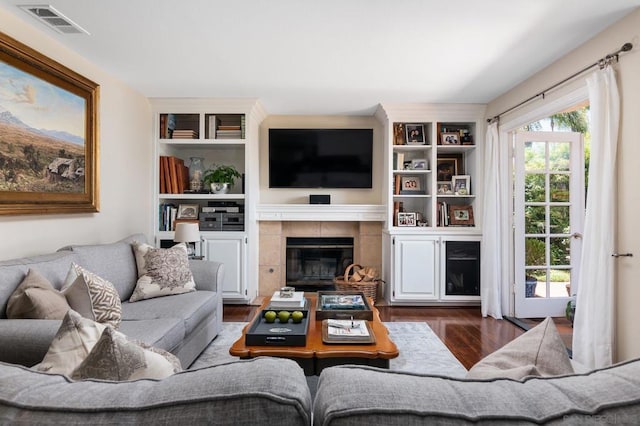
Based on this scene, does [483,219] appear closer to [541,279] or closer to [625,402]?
[541,279]

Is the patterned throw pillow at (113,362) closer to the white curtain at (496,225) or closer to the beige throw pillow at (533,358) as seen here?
the beige throw pillow at (533,358)

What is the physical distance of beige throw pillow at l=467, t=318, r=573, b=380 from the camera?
865mm

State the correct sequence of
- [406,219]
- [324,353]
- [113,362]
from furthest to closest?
[406,219] → [324,353] → [113,362]

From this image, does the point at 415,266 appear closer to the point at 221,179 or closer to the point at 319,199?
the point at 319,199

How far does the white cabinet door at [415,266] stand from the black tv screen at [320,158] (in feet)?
3.22

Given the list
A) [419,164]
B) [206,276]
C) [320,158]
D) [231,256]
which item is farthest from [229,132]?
[419,164]

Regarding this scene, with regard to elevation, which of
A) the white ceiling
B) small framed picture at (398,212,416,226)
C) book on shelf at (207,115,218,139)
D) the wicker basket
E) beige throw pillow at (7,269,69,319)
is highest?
the white ceiling

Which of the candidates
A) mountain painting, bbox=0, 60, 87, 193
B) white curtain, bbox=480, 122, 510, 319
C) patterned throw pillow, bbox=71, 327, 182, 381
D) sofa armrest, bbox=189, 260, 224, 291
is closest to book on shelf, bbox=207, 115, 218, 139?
mountain painting, bbox=0, 60, 87, 193

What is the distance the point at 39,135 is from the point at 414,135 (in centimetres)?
377

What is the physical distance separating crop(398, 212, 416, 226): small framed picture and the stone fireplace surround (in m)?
0.33

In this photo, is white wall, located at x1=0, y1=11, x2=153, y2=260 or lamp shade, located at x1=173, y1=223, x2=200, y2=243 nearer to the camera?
white wall, located at x1=0, y1=11, x2=153, y2=260

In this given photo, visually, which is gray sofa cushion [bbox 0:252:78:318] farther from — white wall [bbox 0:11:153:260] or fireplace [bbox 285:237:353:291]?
fireplace [bbox 285:237:353:291]

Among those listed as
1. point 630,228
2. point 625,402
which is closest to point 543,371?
point 625,402

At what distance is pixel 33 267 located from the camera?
2104mm
